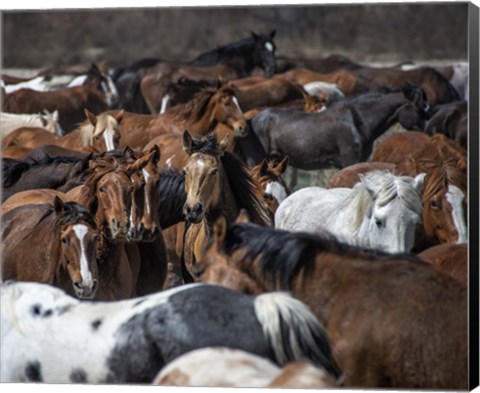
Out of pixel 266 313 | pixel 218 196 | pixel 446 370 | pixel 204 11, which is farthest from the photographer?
pixel 204 11

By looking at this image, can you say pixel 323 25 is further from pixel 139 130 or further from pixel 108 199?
pixel 108 199

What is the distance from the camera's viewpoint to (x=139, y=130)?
435 inches

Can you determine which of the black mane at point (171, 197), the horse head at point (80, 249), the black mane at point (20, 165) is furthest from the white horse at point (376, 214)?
the black mane at point (20, 165)

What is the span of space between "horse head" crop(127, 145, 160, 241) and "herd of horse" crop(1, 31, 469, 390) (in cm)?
1

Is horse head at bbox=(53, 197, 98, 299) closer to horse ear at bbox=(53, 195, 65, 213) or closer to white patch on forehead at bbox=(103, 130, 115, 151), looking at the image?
horse ear at bbox=(53, 195, 65, 213)

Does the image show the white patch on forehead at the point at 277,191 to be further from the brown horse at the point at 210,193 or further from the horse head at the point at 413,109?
the horse head at the point at 413,109

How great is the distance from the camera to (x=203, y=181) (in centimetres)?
815

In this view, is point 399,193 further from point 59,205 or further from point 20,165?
point 20,165

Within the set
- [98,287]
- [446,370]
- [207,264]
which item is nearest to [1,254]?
[98,287]

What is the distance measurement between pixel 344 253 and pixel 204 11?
3703mm

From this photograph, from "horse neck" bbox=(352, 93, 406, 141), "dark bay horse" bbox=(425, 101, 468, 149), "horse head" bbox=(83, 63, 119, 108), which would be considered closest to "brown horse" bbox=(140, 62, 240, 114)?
"horse head" bbox=(83, 63, 119, 108)

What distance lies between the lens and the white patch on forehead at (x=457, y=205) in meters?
7.77

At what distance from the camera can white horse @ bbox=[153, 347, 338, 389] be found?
A: 17.9 ft

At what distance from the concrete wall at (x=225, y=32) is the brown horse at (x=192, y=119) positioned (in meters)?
0.41
